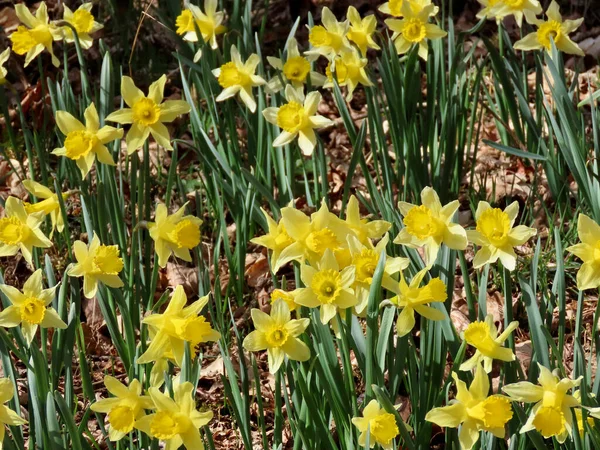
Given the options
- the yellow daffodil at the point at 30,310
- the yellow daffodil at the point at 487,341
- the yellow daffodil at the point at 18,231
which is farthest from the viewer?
the yellow daffodil at the point at 18,231

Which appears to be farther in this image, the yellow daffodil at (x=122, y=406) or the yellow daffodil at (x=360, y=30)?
the yellow daffodil at (x=360, y=30)

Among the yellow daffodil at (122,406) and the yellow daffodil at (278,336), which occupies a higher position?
the yellow daffodil at (278,336)

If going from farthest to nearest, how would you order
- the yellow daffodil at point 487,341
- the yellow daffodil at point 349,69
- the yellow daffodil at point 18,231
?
the yellow daffodil at point 349,69 < the yellow daffodil at point 18,231 < the yellow daffodil at point 487,341

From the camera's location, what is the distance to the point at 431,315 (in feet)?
5.89

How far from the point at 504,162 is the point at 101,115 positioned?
5.92 ft

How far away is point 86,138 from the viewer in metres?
2.36

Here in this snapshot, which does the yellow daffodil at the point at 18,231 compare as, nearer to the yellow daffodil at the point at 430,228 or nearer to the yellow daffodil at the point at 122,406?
the yellow daffodil at the point at 122,406

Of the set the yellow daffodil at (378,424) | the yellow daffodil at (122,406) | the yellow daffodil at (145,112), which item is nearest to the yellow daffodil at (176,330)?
the yellow daffodil at (122,406)

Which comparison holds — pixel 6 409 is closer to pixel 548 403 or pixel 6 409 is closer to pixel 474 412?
pixel 474 412

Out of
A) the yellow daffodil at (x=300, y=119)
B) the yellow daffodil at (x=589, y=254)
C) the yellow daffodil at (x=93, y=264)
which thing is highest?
the yellow daffodil at (x=300, y=119)

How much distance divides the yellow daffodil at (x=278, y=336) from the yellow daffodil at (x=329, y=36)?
4.12ft

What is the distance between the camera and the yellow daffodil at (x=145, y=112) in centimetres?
247

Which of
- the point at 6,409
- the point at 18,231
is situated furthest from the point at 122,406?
the point at 18,231

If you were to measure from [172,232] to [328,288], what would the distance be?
0.55 meters
